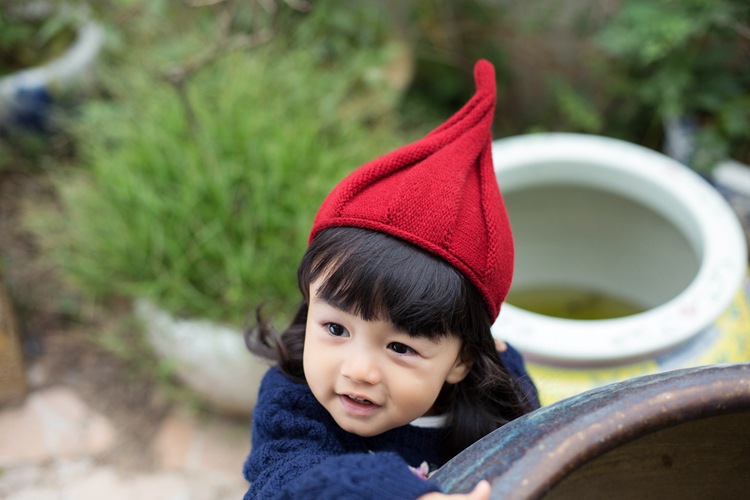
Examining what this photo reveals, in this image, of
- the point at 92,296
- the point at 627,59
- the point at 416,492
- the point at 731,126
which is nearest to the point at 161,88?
the point at 92,296

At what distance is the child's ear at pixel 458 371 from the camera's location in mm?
980

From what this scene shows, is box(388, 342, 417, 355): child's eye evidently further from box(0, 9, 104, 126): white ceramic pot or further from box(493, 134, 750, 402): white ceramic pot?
box(0, 9, 104, 126): white ceramic pot

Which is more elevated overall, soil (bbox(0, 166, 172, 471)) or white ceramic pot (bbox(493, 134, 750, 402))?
white ceramic pot (bbox(493, 134, 750, 402))

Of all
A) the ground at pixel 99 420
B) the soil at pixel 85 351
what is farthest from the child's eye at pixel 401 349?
the soil at pixel 85 351

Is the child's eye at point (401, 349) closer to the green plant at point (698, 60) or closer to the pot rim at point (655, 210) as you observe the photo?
the pot rim at point (655, 210)

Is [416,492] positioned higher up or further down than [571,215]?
higher up

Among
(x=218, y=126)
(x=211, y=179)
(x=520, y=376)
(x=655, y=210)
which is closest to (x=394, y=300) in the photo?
(x=520, y=376)

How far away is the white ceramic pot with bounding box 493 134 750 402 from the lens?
51.2 inches

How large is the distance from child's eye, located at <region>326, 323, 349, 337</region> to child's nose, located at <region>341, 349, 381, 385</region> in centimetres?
4

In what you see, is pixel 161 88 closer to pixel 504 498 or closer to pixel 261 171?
pixel 261 171

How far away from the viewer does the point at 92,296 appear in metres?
2.05

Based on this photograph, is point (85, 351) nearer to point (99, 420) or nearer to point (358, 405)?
point (99, 420)

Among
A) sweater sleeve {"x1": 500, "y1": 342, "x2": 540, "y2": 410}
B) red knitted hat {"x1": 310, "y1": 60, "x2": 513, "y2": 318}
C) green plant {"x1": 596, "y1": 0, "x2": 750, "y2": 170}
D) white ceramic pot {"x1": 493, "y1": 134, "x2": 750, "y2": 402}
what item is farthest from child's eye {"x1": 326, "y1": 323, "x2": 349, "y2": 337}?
green plant {"x1": 596, "y1": 0, "x2": 750, "y2": 170}

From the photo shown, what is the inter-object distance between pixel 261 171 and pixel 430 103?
3.23ft
